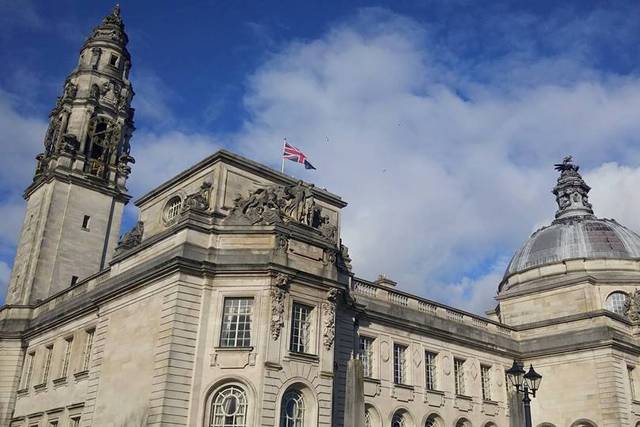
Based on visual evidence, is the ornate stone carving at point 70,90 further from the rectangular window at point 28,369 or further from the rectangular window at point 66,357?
the rectangular window at point 66,357

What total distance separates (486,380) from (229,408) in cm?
2018

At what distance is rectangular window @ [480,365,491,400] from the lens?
4160 centimetres

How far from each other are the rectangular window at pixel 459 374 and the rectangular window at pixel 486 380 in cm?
169

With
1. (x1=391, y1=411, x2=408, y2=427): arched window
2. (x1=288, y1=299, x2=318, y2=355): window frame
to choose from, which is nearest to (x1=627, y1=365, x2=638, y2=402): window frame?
(x1=391, y1=411, x2=408, y2=427): arched window

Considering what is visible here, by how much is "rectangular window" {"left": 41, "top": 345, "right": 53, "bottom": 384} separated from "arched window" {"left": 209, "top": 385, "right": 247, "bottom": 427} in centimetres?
1539

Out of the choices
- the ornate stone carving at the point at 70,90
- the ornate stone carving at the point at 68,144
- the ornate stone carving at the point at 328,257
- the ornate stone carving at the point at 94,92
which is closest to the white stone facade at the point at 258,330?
the ornate stone carving at the point at 328,257

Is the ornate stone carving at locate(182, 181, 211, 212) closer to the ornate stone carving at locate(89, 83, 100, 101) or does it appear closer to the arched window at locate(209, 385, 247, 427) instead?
the arched window at locate(209, 385, 247, 427)

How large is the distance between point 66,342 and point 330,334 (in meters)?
16.9


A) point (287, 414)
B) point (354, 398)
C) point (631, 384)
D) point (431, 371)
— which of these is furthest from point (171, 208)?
point (631, 384)

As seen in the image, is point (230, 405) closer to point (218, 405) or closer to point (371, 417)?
point (218, 405)

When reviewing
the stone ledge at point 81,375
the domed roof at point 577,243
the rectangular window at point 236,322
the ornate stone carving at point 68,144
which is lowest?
the stone ledge at point 81,375

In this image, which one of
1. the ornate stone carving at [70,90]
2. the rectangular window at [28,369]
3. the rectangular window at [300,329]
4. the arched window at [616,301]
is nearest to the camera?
the rectangular window at [300,329]

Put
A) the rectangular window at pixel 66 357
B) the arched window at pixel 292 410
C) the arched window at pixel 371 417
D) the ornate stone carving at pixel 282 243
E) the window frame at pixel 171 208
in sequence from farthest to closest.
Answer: the rectangular window at pixel 66 357
the window frame at pixel 171 208
the arched window at pixel 371 417
the ornate stone carving at pixel 282 243
the arched window at pixel 292 410

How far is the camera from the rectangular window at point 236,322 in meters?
28.7
